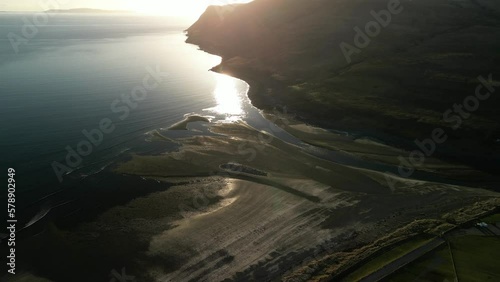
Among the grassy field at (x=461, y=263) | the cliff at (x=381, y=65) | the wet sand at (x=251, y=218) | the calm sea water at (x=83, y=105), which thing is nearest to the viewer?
the grassy field at (x=461, y=263)

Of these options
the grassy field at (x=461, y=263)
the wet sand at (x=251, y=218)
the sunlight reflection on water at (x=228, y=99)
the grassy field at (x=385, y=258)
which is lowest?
the grassy field at (x=461, y=263)

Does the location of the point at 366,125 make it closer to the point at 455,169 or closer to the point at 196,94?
the point at 455,169

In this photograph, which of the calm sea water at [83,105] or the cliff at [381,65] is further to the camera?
the cliff at [381,65]

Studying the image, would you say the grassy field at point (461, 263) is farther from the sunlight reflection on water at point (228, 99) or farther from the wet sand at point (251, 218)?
the sunlight reflection on water at point (228, 99)

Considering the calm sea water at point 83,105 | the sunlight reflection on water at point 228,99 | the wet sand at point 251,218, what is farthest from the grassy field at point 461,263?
the sunlight reflection on water at point 228,99

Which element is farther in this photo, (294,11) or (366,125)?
(294,11)

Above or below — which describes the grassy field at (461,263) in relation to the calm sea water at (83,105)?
below

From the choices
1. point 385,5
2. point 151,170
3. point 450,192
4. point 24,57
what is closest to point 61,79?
point 24,57
